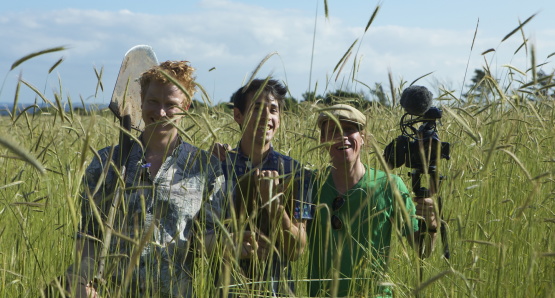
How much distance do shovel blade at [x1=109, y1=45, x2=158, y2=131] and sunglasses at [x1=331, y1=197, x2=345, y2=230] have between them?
0.89 metres

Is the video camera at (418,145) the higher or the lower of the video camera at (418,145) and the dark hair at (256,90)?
the lower

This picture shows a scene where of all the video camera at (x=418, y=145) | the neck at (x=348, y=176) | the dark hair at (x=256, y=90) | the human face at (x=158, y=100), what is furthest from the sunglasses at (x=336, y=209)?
the human face at (x=158, y=100)

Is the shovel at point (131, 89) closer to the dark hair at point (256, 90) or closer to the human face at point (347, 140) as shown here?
the dark hair at point (256, 90)

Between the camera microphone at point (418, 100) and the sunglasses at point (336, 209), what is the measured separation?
21.2 inches

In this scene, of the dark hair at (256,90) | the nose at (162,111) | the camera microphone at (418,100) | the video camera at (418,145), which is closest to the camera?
the camera microphone at (418,100)

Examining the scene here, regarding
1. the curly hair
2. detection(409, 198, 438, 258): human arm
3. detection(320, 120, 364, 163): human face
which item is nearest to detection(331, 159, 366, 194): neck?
detection(320, 120, 364, 163): human face

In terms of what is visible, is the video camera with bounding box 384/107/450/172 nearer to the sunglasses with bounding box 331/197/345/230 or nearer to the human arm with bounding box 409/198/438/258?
the human arm with bounding box 409/198/438/258

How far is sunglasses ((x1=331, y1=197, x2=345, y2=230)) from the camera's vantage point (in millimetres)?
2404

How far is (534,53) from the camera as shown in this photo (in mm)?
1674

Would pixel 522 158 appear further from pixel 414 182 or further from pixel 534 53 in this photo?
pixel 534 53

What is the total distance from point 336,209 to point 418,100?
2.02 feet

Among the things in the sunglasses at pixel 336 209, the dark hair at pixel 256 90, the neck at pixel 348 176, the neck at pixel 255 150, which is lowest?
the sunglasses at pixel 336 209

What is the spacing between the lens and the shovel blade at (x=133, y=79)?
2602mm

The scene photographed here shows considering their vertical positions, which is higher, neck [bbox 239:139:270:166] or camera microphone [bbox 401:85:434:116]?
camera microphone [bbox 401:85:434:116]
